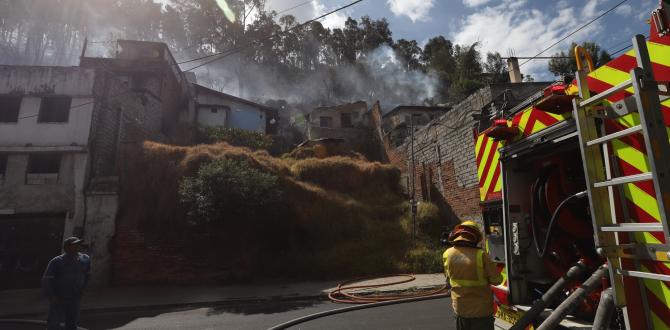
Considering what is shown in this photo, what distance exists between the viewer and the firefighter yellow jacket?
9.86 ft

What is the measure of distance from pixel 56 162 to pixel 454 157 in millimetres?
15020

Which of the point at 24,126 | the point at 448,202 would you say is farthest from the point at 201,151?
the point at 448,202

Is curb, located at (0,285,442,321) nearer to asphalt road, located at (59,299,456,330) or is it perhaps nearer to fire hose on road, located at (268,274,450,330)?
asphalt road, located at (59,299,456,330)

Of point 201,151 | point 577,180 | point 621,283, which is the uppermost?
point 201,151

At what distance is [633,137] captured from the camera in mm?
2002

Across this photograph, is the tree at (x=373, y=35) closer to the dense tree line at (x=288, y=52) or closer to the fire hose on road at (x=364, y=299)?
the dense tree line at (x=288, y=52)

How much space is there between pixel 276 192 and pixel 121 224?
5.38 meters

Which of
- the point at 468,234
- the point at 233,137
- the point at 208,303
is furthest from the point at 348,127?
the point at 468,234

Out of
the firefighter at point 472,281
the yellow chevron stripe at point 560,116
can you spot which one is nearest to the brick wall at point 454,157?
the firefighter at point 472,281

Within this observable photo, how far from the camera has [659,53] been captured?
1.96 meters

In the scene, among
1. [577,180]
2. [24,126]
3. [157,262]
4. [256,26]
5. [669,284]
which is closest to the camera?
[669,284]

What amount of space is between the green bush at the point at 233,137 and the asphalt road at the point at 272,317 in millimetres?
15350

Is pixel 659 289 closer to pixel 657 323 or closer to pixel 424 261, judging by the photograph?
pixel 657 323

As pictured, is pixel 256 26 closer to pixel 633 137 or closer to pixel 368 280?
pixel 368 280
